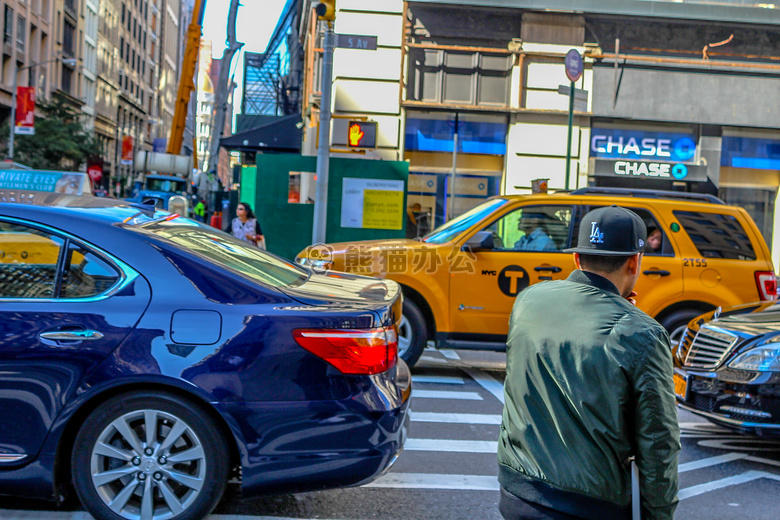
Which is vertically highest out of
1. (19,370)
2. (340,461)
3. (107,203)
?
(107,203)

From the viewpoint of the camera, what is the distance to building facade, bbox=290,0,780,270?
1828 cm

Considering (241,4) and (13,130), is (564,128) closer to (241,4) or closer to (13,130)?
(241,4)

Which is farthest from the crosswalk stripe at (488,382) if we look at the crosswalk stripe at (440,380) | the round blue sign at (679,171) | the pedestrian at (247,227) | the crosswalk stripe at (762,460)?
the round blue sign at (679,171)

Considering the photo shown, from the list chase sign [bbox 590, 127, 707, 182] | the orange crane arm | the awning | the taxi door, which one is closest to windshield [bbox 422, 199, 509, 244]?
the taxi door

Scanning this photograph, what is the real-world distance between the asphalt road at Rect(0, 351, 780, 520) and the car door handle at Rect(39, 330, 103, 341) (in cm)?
99

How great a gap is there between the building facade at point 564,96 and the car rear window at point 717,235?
9.39 meters

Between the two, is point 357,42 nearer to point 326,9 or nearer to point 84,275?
point 326,9

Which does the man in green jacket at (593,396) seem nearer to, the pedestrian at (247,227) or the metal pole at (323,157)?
the metal pole at (323,157)

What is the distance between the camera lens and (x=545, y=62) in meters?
18.6

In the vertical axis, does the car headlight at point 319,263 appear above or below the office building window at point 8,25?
below

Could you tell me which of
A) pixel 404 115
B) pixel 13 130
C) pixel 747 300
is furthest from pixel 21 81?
pixel 747 300

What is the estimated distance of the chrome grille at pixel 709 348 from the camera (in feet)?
20.0

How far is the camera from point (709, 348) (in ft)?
20.6

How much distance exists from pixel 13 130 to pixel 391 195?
35.9m
